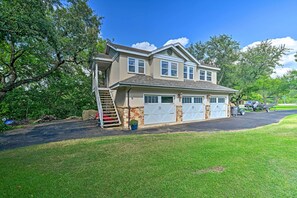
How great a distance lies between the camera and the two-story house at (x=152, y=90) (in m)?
10.5

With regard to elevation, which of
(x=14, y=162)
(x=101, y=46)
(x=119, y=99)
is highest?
(x=101, y=46)

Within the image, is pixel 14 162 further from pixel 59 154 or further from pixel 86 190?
pixel 86 190

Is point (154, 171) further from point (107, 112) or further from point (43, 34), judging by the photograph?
point (107, 112)

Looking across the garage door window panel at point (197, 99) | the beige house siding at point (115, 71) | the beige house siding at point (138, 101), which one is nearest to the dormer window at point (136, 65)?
the beige house siding at point (115, 71)

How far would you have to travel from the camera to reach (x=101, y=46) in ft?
62.3

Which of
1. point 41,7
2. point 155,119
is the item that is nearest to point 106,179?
point 41,7

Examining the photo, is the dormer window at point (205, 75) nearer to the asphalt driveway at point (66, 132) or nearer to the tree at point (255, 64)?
the asphalt driveway at point (66, 132)

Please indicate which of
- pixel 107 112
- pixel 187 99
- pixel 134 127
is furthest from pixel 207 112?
pixel 107 112

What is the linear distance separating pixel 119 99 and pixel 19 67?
993 centimetres

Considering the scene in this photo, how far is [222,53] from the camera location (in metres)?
28.3

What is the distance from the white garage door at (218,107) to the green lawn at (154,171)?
912cm

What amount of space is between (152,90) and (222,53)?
23.5 m

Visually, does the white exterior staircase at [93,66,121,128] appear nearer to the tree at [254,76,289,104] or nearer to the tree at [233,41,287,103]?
the tree at [233,41,287,103]

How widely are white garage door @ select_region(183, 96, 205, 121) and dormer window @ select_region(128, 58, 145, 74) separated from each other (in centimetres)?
448
